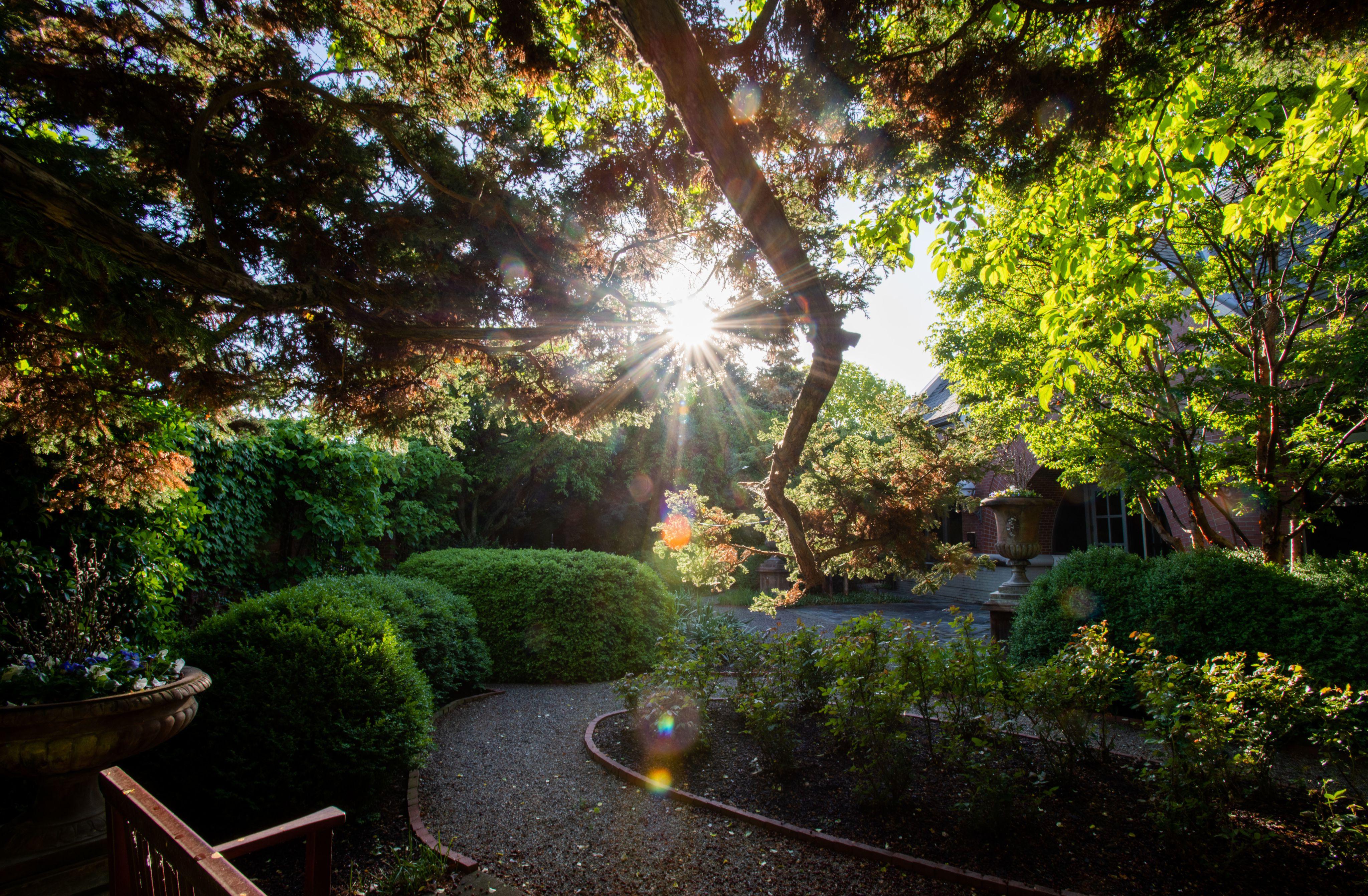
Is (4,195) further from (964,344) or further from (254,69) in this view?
(964,344)

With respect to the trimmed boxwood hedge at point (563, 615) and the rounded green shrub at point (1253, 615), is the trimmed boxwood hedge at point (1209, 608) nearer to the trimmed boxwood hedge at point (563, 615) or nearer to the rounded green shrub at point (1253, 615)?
the rounded green shrub at point (1253, 615)

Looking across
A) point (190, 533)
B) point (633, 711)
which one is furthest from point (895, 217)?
point (190, 533)

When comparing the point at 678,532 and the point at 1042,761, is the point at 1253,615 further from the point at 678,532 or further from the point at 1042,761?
the point at 678,532

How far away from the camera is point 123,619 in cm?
432

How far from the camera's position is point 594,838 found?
3668 mm

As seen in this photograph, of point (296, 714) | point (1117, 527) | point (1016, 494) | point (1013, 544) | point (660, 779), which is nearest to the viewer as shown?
point (296, 714)

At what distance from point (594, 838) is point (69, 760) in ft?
8.70

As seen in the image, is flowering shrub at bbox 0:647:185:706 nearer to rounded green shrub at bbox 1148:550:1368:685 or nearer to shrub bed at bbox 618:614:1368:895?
shrub bed at bbox 618:614:1368:895

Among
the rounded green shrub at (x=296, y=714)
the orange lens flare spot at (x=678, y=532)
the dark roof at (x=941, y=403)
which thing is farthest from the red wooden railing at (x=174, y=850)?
the dark roof at (x=941, y=403)

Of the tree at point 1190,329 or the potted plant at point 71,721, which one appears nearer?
the potted plant at point 71,721

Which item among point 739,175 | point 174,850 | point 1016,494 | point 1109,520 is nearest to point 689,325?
point 739,175

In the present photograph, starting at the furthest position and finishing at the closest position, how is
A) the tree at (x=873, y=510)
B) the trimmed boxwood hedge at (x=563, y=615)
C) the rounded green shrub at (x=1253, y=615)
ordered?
the trimmed boxwood hedge at (x=563, y=615) → the tree at (x=873, y=510) → the rounded green shrub at (x=1253, y=615)

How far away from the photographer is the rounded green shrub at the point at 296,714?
3596mm

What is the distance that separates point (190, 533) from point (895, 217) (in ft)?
20.7
